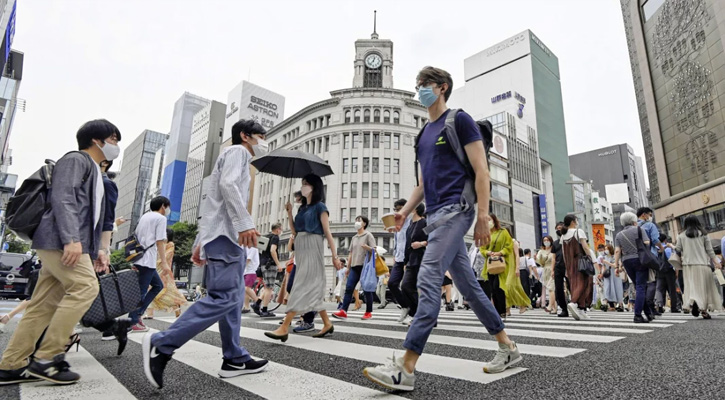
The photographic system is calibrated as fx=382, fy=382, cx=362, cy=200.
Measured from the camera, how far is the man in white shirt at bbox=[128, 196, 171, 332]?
4770 millimetres

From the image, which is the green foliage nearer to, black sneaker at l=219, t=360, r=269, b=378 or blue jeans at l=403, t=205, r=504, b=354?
black sneaker at l=219, t=360, r=269, b=378

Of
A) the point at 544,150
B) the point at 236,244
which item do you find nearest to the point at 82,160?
the point at 236,244

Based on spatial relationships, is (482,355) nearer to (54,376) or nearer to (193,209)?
(54,376)

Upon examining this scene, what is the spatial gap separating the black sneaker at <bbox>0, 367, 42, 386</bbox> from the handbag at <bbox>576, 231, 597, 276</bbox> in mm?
7241

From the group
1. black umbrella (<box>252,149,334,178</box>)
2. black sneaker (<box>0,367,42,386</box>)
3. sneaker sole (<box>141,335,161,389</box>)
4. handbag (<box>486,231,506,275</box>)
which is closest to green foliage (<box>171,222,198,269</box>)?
black umbrella (<box>252,149,334,178</box>)

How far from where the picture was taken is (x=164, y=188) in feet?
286

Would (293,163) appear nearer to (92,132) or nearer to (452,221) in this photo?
(92,132)

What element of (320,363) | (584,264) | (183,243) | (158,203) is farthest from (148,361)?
(183,243)

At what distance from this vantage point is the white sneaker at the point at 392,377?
6.26 ft

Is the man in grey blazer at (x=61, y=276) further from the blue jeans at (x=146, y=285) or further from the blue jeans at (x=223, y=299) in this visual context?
the blue jeans at (x=146, y=285)

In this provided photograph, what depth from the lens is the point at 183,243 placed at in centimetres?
5184

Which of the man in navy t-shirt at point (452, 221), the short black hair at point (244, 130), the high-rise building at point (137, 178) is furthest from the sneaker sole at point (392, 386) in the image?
the high-rise building at point (137, 178)

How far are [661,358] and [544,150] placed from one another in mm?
77379

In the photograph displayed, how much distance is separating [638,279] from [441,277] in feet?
17.4
